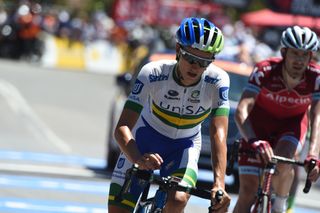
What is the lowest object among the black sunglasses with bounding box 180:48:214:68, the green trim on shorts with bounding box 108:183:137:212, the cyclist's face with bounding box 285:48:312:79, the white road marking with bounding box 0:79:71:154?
the white road marking with bounding box 0:79:71:154

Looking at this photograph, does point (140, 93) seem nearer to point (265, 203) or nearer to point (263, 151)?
point (263, 151)

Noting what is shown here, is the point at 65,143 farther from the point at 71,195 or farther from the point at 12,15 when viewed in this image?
the point at 12,15

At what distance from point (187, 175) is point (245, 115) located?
1.93 metres

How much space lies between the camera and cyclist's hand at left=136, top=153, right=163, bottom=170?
21.5ft

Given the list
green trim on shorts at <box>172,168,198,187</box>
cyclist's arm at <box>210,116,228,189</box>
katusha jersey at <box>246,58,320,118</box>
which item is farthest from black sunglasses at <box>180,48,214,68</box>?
katusha jersey at <box>246,58,320,118</box>

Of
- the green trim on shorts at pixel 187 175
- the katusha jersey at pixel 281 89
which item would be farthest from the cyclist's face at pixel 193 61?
the katusha jersey at pixel 281 89

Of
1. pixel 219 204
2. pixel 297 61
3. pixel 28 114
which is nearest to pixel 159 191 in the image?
pixel 219 204

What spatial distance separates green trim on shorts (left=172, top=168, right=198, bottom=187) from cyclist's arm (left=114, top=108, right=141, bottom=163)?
397mm

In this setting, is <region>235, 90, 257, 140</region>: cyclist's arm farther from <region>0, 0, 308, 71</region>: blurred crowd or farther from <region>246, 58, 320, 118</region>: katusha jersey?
<region>0, 0, 308, 71</region>: blurred crowd

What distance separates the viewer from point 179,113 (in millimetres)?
7367

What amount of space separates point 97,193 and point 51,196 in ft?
2.27

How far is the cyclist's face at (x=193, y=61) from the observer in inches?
273

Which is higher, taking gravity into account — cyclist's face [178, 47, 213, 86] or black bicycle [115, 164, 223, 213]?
cyclist's face [178, 47, 213, 86]

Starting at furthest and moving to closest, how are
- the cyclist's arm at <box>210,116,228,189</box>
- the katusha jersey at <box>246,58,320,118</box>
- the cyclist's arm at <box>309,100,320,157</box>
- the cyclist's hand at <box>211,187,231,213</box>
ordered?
the katusha jersey at <box>246,58,320,118</box> < the cyclist's arm at <box>309,100,320,157</box> < the cyclist's arm at <box>210,116,228,189</box> < the cyclist's hand at <box>211,187,231,213</box>
